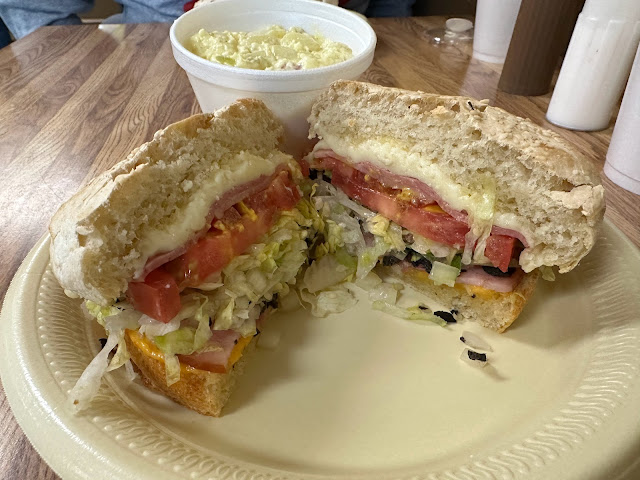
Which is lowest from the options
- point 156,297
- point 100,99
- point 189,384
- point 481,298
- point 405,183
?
point 100,99

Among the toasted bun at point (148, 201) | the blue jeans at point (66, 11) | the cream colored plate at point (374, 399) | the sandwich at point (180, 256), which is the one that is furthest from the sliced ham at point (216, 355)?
the blue jeans at point (66, 11)

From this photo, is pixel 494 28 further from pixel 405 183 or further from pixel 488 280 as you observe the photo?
pixel 488 280

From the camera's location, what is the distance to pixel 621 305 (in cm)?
161

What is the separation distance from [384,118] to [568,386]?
3.46 ft

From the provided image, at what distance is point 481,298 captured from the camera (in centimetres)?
174

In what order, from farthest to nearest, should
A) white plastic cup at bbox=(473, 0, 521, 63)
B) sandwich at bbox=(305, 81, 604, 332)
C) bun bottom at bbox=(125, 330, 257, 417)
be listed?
white plastic cup at bbox=(473, 0, 521, 63)
sandwich at bbox=(305, 81, 604, 332)
bun bottom at bbox=(125, 330, 257, 417)

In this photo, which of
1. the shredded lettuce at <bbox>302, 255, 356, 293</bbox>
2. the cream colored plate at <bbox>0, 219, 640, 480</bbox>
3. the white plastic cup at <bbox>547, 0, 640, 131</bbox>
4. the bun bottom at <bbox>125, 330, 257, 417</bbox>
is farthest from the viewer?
the white plastic cup at <bbox>547, 0, 640, 131</bbox>

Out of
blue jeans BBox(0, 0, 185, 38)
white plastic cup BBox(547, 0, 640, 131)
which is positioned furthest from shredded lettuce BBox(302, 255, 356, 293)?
blue jeans BBox(0, 0, 185, 38)

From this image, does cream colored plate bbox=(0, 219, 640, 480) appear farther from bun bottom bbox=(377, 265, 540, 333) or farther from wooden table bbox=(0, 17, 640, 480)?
wooden table bbox=(0, 17, 640, 480)

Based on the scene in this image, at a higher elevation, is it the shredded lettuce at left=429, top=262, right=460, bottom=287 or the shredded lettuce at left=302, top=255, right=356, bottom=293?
the shredded lettuce at left=429, top=262, right=460, bottom=287

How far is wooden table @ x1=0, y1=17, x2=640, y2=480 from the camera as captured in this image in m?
2.31

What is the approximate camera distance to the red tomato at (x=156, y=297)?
1373 millimetres

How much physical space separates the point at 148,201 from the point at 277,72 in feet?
2.27

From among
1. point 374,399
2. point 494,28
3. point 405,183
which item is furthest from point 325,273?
point 494,28
